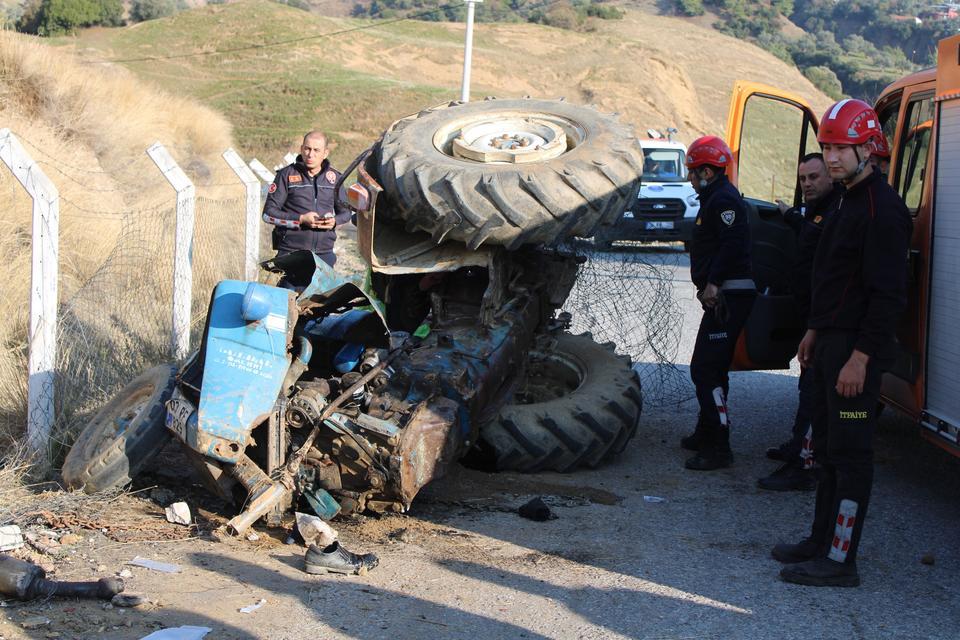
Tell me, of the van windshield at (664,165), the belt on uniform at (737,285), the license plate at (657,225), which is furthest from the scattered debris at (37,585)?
the van windshield at (664,165)

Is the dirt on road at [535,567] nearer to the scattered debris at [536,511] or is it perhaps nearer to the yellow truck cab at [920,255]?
the scattered debris at [536,511]

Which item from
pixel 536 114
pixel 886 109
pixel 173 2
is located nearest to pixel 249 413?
pixel 536 114

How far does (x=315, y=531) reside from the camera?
4461 millimetres

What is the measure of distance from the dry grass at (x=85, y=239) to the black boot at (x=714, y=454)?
3723mm

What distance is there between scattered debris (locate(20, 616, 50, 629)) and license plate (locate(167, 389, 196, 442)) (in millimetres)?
1110

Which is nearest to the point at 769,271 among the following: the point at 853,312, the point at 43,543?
the point at 853,312

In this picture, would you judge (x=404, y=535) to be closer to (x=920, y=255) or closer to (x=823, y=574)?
(x=823, y=574)

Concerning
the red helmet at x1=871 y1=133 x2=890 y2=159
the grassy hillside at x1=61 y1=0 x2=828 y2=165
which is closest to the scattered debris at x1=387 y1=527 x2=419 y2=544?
the red helmet at x1=871 y1=133 x2=890 y2=159

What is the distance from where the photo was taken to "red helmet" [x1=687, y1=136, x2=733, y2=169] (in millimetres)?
6480

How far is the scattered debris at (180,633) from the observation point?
3631 mm

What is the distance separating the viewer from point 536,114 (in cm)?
697

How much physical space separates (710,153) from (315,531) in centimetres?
357

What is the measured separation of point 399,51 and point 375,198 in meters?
48.1

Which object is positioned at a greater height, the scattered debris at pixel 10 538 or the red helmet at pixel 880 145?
the red helmet at pixel 880 145
